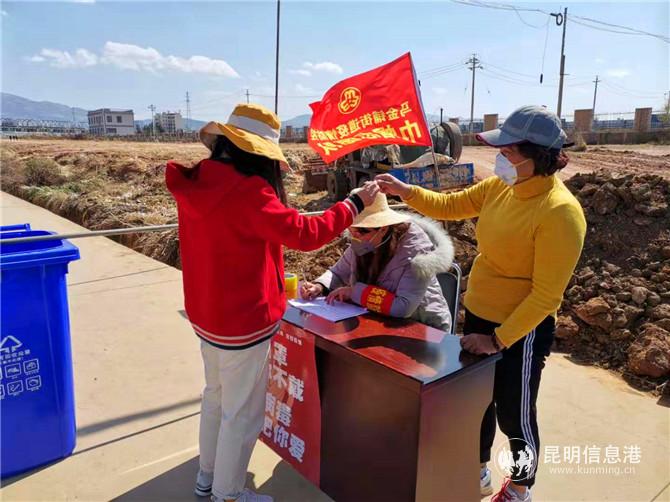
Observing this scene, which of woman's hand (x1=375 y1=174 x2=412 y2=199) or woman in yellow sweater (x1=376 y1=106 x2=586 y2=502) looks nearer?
woman in yellow sweater (x1=376 y1=106 x2=586 y2=502)

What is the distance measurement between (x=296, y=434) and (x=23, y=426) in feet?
4.17

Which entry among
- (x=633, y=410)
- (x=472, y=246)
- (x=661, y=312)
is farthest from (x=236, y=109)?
(x=472, y=246)

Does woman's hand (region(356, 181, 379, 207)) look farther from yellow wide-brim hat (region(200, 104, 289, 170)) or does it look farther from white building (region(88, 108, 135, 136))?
white building (region(88, 108, 135, 136))

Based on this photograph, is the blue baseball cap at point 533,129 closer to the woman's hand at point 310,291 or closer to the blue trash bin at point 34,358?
the woman's hand at point 310,291

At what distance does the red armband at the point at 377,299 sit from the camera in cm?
223

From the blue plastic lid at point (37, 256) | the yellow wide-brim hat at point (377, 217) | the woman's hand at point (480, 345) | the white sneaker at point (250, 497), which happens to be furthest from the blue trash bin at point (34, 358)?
the woman's hand at point (480, 345)

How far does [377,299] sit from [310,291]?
0.42m

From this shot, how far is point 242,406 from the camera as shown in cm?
193

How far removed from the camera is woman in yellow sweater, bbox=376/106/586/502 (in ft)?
5.68

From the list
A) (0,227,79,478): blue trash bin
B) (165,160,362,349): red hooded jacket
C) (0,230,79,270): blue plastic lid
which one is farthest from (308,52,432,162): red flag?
(0,227,79,478): blue trash bin

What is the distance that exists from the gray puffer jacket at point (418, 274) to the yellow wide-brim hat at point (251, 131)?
746mm

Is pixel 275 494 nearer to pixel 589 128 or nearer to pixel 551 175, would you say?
pixel 551 175

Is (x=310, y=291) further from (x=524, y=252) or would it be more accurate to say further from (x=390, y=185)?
(x=524, y=252)

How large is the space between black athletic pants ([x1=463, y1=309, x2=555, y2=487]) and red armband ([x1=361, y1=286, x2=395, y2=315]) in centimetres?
40
